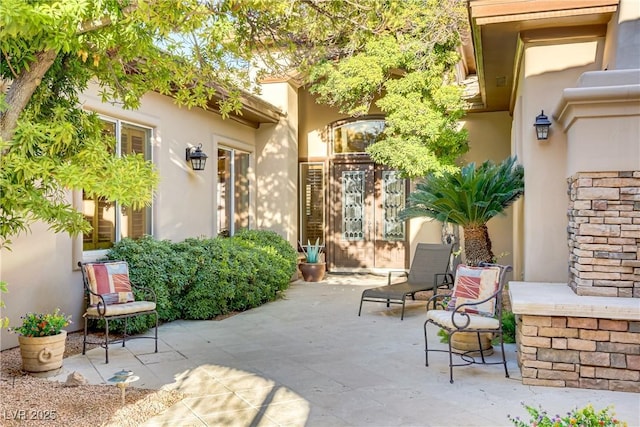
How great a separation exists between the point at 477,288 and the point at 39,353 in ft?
13.6

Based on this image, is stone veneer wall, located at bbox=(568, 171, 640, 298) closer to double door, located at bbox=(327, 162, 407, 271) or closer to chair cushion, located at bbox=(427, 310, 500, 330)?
chair cushion, located at bbox=(427, 310, 500, 330)

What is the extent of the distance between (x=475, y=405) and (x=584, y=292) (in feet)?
5.05

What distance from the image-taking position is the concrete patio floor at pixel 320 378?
3818mm

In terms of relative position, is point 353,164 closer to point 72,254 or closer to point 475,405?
point 72,254

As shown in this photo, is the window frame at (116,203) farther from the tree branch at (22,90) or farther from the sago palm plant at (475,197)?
the sago palm plant at (475,197)

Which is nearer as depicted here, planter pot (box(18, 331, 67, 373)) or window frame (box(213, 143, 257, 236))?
planter pot (box(18, 331, 67, 373))

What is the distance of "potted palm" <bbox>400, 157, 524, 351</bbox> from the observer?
21.1 feet

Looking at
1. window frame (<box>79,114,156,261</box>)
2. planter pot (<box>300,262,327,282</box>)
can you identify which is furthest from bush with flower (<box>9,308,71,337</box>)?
planter pot (<box>300,262,327,282</box>)

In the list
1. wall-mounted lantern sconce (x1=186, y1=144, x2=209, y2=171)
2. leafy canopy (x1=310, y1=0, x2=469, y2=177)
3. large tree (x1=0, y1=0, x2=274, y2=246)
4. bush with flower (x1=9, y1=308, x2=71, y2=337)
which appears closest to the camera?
large tree (x1=0, y1=0, x2=274, y2=246)

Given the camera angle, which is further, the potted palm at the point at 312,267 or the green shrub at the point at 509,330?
the potted palm at the point at 312,267

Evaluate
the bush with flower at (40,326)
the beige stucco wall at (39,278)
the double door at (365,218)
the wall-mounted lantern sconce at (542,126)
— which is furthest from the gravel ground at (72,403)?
the double door at (365,218)

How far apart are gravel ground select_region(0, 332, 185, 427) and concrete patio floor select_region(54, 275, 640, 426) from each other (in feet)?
0.57

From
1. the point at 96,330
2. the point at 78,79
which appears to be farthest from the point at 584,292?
the point at 96,330

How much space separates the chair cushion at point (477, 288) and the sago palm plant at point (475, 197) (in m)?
1.25
